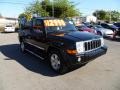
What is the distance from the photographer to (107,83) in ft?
19.7

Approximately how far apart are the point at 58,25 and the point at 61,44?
66.9 inches

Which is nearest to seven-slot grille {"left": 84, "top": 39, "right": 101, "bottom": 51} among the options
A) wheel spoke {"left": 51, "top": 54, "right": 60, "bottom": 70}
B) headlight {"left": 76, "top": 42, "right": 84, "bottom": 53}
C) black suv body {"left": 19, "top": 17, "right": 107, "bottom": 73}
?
black suv body {"left": 19, "top": 17, "right": 107, "bottom": 73}

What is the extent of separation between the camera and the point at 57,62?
711 cm

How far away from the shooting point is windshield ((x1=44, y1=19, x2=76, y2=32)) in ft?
26.3

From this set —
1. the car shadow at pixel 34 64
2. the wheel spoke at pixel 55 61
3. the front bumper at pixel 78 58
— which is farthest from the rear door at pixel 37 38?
the front bumper at pixel 78 58

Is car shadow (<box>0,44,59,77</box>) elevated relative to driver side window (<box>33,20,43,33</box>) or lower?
lower

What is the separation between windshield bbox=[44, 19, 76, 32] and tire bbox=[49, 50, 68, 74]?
41.8 inches

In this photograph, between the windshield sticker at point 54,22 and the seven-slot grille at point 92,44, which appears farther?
the windshield sticker at point 54,22

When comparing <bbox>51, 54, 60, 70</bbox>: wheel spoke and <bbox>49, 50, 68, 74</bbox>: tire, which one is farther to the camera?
<bbox>51, 54, 60, 70</bbox>: wheel spoke

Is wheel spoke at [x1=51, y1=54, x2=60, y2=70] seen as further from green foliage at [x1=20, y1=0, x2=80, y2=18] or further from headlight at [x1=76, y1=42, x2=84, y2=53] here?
green foliage at [x1=20, y1=0, x2=80, y2=18]

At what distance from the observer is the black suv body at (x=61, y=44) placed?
258 inches

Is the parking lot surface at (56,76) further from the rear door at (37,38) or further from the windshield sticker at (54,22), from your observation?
the windshield sticker at (54,22)

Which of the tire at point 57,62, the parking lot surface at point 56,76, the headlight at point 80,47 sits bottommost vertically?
the parking lot surface at point 56,76

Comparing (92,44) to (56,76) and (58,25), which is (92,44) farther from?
(58,25)
